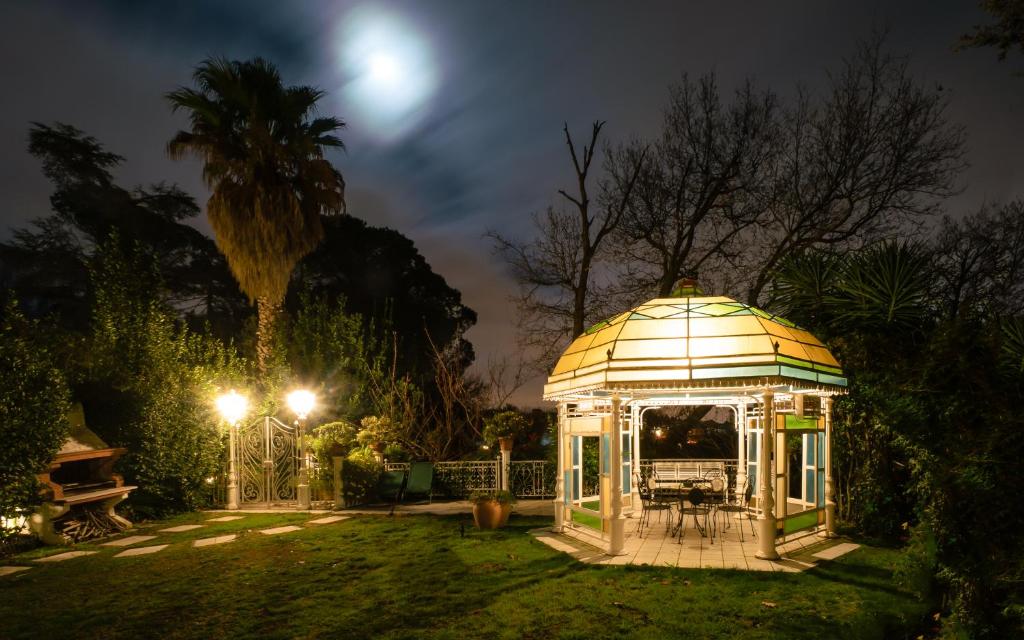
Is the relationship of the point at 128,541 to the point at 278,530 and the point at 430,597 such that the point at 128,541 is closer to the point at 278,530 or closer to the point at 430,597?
the point at 278,530

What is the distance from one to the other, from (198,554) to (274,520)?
3118 mm

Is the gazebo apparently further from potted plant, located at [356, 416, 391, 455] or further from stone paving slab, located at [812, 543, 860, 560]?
potted plant, located at [356, 416, 391, 455]

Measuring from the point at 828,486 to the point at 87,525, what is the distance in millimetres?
12008

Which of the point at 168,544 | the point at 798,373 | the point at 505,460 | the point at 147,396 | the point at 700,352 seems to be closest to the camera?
the point at 798,373

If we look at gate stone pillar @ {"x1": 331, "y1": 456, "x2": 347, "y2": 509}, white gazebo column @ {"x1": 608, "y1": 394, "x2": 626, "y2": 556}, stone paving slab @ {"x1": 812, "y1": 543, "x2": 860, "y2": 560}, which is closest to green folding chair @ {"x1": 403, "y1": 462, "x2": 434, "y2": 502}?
gate stone pillar @ {"x1": 331, "y1": 456, "x2": 347, "y2": 509}

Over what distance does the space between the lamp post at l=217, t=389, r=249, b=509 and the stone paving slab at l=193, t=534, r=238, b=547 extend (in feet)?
12.0

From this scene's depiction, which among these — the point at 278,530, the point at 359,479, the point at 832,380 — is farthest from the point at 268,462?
the point at 832,380

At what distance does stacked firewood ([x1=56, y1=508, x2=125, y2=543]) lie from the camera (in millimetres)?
10109

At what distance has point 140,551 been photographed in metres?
9.33

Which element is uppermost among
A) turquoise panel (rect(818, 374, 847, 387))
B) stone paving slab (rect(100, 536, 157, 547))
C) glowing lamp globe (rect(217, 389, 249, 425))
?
turquoise panel (rect(818, 374, 847, 387))

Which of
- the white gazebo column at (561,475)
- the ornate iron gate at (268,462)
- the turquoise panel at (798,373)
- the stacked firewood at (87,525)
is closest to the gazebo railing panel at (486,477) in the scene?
the ornate iron gate at (268,462)

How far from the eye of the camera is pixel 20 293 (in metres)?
22.1

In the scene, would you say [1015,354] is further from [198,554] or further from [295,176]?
[295,176]

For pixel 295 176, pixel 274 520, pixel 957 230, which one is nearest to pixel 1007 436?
pixel 274 520
